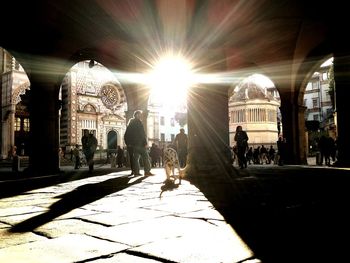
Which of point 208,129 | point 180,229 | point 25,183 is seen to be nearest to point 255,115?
point 208,129

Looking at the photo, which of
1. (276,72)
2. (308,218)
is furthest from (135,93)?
(308,218)

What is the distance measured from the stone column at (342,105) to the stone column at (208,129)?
464 centimetres

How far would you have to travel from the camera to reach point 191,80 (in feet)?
24.0

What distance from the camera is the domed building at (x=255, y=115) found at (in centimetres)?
3650

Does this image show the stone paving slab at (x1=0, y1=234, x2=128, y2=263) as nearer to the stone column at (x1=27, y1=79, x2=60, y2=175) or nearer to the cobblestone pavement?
the cobblestone pavement

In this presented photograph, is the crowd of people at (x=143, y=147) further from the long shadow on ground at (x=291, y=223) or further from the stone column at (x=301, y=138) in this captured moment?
the long shadow on ground at (x=291, y=223)

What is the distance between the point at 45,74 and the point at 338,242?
11110 mm

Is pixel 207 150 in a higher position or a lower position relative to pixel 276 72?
lower

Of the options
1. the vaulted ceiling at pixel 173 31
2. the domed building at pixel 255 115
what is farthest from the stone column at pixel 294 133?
the domed building at pixel 255 115

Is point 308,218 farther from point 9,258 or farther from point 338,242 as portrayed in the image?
point 9,258

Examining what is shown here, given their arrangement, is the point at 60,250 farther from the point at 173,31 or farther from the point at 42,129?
the point at 42,129

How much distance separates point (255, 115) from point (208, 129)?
100ft

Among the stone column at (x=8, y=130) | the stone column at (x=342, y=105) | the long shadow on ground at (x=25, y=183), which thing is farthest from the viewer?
the stone column at (x=8, y=130)

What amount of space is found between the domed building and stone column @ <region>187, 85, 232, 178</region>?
29.8 meters
